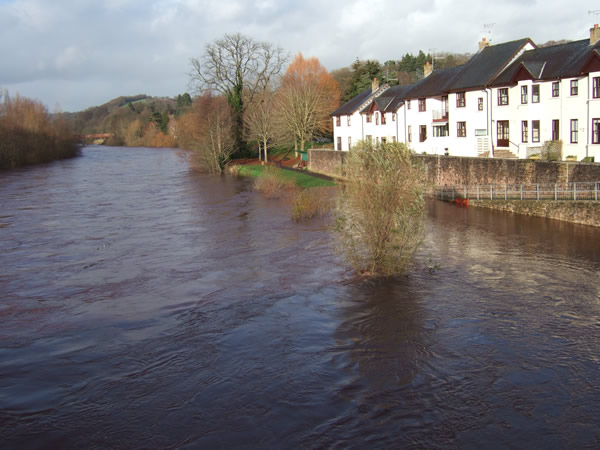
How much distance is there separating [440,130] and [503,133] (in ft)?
22.4

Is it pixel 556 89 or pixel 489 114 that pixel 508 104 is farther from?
pixel 556 89

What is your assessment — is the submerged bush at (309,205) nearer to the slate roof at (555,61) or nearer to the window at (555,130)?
the window at (555,130)

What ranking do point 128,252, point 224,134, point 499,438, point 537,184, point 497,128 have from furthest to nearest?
point 224,134 → point 497,128 → point 537,184 → point 128,252 → point 499,438

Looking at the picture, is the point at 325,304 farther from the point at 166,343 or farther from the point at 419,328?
the point at 166,343

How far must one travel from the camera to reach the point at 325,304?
Result: 52.2ft

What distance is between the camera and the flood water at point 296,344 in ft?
32.2

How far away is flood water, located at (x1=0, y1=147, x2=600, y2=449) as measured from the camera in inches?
387

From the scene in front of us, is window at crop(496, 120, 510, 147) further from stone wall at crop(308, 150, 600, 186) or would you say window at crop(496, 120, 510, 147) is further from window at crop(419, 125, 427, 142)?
window at crop(419, 125, 427, 142)

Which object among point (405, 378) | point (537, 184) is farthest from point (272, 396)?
point (537, 184)

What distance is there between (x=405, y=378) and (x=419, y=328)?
2702mm

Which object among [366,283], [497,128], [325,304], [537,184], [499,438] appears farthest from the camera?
[497,128]

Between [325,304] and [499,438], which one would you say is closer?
[499,438]

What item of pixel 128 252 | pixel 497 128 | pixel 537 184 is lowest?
pixel 128 252

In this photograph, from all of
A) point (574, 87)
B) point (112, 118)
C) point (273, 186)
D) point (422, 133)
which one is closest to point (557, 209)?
point (574, 87)
